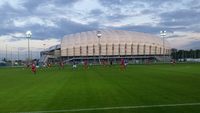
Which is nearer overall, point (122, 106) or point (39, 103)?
point (122, 106)

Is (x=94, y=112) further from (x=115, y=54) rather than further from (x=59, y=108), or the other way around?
(x=115, y=54)

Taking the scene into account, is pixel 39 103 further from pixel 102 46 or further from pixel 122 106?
pixel 102 46

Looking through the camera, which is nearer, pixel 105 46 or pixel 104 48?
pixel 104 48

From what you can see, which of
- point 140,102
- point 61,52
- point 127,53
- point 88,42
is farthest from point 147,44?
point 140,102

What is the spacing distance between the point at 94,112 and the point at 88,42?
585 feet

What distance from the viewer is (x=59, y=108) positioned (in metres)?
14.9

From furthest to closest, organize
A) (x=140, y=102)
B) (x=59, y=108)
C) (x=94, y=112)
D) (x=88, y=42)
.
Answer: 1. (x=88, y=42)
2. (x=140, y=102)
3. (x=59, y=108)
4. (x=94, y=112)

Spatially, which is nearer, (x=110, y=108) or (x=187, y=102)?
(x=110, y=108)

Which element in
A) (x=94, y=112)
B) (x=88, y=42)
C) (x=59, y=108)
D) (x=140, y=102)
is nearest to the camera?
(x=94, y=112)

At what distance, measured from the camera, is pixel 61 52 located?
7805 inches

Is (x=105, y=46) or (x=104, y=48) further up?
(x=105, y=46)

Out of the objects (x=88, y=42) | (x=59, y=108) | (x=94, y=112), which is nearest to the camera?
(x=94, y=112)

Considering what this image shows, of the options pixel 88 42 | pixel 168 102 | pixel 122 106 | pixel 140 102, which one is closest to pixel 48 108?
pixel 122 106

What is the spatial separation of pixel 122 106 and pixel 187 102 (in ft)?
9.01
